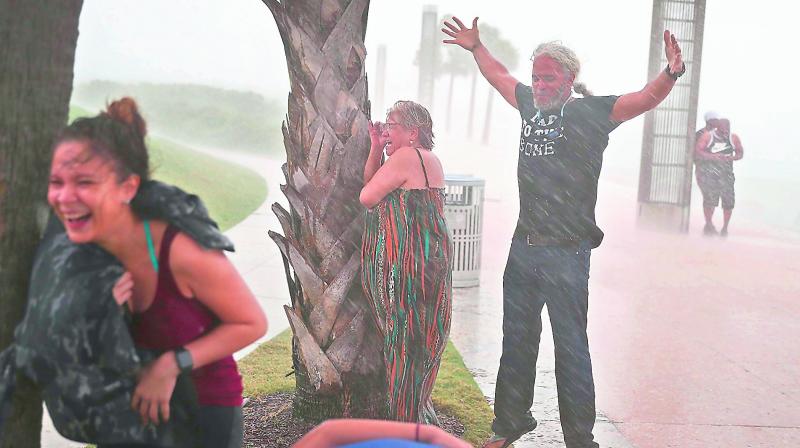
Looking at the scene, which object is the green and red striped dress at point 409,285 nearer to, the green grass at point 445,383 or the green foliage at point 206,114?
the green grass at point 445,383

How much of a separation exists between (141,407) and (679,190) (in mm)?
13148

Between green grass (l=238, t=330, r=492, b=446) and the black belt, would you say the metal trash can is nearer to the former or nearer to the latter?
Result: green grass (l=238, t=330, r=492, b=446)

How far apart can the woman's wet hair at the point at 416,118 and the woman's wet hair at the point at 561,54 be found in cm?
58

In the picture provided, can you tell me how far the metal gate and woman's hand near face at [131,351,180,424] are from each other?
12856 mm

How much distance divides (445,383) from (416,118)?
2.20 metres

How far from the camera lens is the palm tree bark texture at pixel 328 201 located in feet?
14.3

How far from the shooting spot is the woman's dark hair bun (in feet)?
7.30

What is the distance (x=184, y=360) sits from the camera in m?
2.21

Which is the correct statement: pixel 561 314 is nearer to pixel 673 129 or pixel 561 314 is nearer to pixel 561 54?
pixel 561 54

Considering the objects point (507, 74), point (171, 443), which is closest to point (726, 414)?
point (507, 74)

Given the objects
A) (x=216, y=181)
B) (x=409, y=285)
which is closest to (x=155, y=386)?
(x=409, y=285)

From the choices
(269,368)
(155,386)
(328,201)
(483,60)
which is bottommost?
(269,368)

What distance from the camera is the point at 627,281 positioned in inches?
405

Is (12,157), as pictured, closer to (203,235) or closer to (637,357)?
(203,235)
